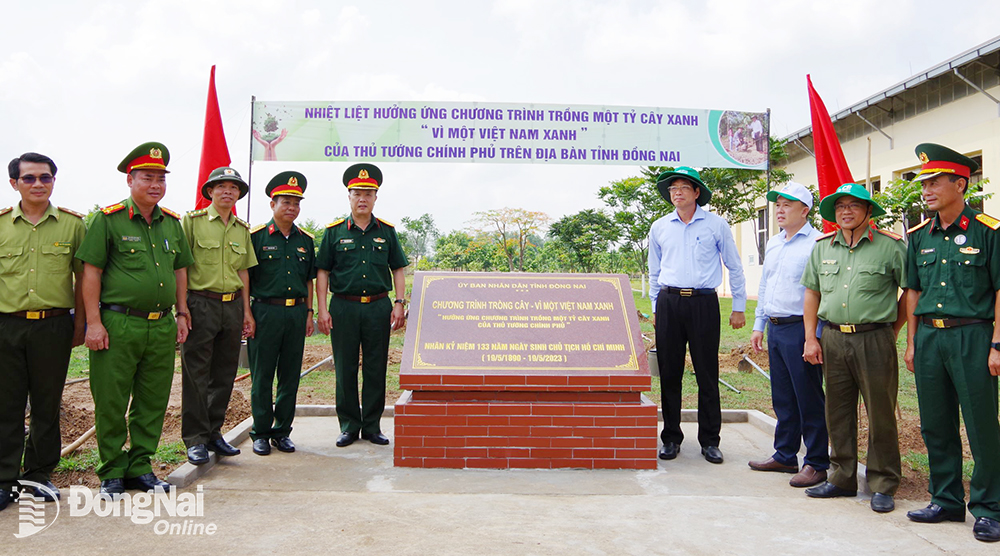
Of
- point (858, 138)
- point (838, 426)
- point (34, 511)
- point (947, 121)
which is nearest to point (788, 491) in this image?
point (838, 426)

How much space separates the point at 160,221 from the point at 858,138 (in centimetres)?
1904

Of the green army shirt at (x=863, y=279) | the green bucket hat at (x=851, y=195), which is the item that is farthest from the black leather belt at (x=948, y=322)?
the green bucket hat at (x=851, y=195)

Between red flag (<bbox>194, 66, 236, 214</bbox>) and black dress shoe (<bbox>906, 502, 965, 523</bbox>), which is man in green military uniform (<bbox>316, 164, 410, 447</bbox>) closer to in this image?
red flag (<bbox>194, 66, 236, 214</bbox>)

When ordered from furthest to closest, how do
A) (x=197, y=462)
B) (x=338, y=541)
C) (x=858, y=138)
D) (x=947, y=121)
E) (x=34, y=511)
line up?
(x=858, y=138), (x=947, y=121), (x=197, y=462), (x=34, y=511), (x=338, y=541)

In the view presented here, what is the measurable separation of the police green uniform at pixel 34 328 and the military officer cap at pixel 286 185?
131 cm

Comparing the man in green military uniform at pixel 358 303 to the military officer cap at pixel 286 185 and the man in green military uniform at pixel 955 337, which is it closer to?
the military officer cap at pixel 286 185

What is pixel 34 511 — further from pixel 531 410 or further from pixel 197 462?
pixel 531 410

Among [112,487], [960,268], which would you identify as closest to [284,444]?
[112,487]

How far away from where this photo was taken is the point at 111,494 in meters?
3.31

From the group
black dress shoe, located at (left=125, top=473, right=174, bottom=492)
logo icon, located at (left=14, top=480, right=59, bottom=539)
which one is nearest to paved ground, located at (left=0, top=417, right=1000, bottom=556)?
logo icon, located at (left=14, top=480, right=59, bottom=539)

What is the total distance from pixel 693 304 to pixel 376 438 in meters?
2.36

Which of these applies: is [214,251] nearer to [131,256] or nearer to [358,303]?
[131,256]

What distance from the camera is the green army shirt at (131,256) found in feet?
10.9

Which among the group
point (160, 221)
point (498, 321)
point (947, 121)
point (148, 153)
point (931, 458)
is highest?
point (947, 121)
